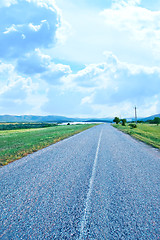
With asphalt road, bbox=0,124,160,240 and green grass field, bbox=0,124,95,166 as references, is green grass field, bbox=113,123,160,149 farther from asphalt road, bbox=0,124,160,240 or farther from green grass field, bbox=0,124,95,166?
green grass field, bbox=0,124,95,166

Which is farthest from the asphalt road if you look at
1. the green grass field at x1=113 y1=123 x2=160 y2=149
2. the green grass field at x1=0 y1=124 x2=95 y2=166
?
the green grass field at x1=113 y1=123 x2=160 y2=149

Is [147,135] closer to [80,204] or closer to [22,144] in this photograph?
[22,144]

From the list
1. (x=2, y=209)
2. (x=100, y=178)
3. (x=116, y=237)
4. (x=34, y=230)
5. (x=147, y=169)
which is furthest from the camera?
(x=147, y=169)

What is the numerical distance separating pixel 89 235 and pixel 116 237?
1.57 ft

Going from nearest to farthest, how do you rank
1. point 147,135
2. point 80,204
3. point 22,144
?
point 80,204 → point 22,144 → point 147,135

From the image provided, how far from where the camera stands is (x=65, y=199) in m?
3.58

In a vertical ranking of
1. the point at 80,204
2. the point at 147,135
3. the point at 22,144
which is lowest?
the point at 147,135

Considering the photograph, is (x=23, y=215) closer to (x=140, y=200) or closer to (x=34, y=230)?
(x=34, y=230)

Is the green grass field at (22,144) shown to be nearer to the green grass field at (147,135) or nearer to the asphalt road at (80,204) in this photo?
the asphalt road at (80,204)

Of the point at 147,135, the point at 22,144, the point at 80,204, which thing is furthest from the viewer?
the point at 147,135

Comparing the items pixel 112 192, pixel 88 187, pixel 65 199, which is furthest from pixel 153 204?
pixel 65 199

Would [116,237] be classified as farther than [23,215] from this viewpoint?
No

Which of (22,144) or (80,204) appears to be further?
(22,144)

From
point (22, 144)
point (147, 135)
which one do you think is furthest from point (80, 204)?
point (147, 135)
